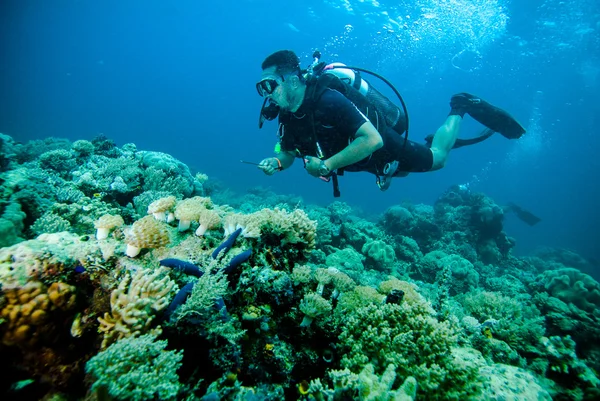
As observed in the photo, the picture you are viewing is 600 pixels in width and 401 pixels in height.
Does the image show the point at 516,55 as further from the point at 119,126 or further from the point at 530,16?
the point at 119,126

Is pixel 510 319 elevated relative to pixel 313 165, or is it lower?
lower

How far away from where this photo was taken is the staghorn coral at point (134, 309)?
177 cm

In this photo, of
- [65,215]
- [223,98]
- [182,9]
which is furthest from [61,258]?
[223,98]

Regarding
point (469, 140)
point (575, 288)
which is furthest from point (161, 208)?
point (575, 288)

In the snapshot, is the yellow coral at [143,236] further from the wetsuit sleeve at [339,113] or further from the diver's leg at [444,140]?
the diver's leg at [444,140]

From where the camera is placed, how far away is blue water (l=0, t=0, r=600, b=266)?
35.2m

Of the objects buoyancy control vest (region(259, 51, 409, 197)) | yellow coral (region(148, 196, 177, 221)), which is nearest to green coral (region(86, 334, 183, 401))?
yellow coral (region(148, 196, 177, 221))

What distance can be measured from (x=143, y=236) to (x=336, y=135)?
3.25m

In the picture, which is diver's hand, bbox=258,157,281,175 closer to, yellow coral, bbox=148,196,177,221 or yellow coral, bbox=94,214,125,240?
yellow coral, bbox=148,196,177,221

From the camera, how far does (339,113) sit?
160 inches

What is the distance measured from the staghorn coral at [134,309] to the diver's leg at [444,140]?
19.8 feet

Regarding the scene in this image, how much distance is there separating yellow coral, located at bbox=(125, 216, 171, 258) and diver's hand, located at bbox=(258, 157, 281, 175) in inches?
73.5

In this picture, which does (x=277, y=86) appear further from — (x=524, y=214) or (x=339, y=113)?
(x=524, y=214)

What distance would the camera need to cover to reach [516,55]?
120 feet
